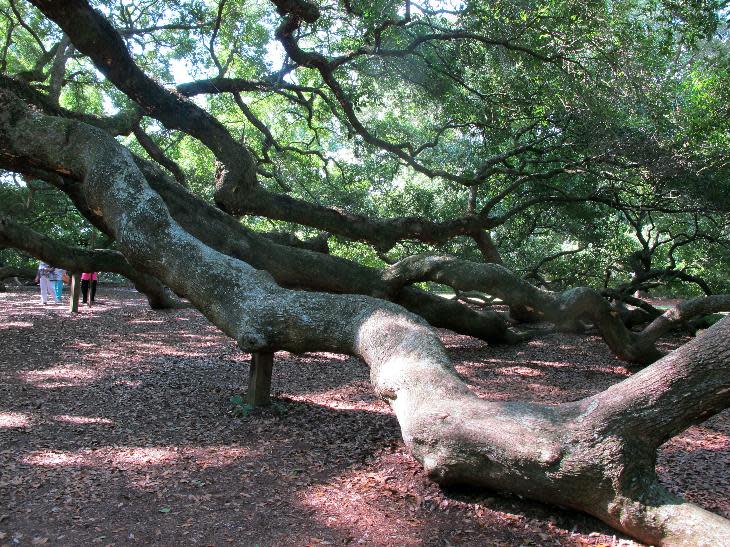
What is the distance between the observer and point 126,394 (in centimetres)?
516

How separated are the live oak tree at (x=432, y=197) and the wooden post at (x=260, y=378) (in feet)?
1.40

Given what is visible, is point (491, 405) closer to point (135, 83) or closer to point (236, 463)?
point (236, 463)

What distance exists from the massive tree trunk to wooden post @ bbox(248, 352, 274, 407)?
1.35 ft

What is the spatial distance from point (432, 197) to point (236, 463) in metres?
9.44

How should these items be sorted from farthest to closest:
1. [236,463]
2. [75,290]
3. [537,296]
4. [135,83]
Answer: [75,290] < [537,296] < [135,83] < [236,463]

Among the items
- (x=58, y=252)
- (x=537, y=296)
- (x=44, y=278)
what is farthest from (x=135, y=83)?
(x=44, y=278)

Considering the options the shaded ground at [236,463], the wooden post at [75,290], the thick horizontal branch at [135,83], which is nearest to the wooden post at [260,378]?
the shaded ground at [236,463]

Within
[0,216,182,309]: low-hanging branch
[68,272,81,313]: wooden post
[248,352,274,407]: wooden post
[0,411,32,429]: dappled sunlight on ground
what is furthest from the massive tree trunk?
[68,272,81,313]: wooden post

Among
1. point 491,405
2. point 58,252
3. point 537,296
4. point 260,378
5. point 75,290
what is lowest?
point 260,378

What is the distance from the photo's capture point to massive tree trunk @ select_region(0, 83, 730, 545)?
249 centimetres

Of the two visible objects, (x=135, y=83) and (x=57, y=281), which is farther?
(x=57, y=281)

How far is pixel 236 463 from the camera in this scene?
3.54m

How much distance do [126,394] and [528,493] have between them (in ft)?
12.5

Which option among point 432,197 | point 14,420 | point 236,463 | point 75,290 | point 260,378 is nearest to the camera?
point 236,463
